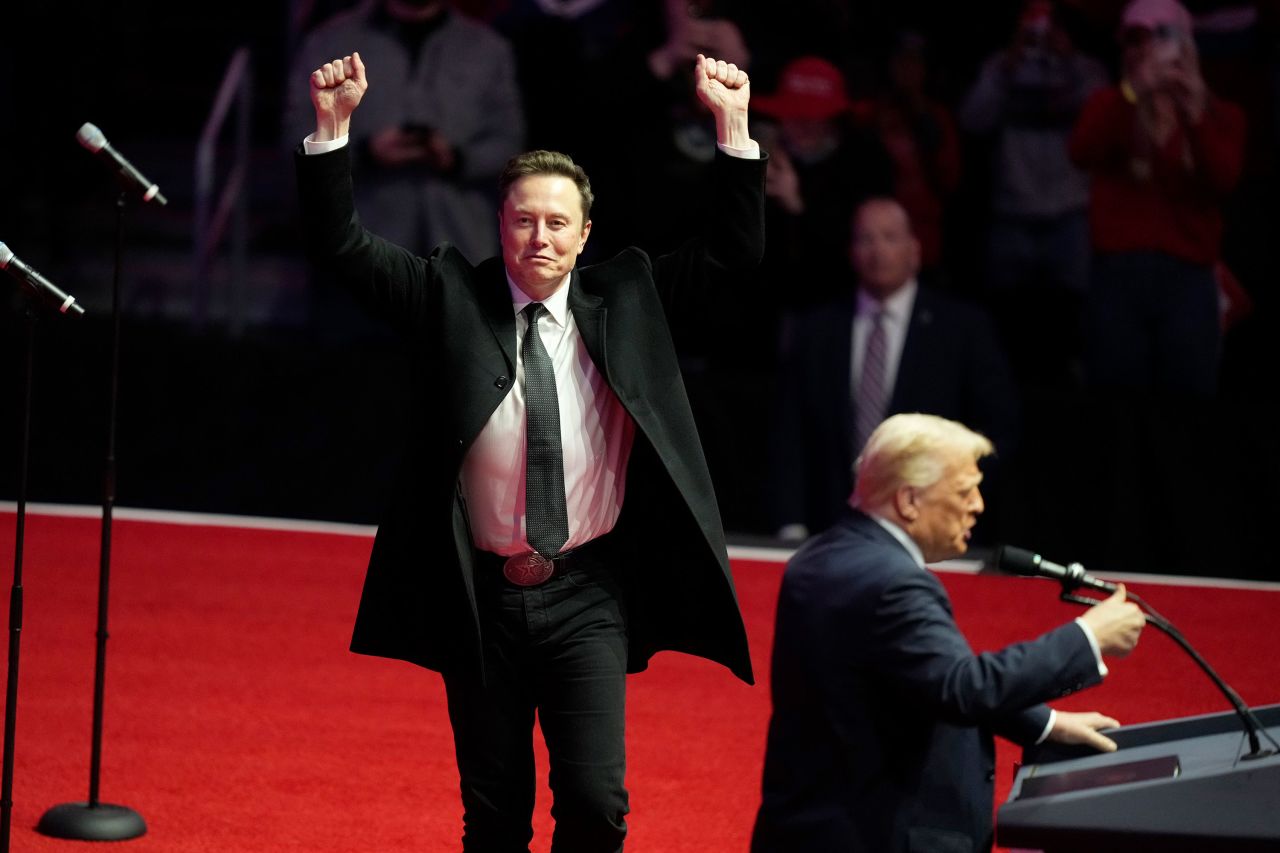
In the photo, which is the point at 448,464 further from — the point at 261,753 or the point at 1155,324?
the point at 1155,324

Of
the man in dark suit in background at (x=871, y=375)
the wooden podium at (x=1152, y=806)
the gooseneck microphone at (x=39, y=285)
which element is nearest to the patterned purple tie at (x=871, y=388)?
the man in dark suit in background at (x=871, y=375)

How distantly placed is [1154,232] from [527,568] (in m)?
4.78

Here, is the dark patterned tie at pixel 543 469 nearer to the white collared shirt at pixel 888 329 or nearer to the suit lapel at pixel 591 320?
the suit lapel at pixel 591 320

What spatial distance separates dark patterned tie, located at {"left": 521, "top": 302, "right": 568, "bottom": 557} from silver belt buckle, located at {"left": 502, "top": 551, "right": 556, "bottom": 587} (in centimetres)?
2

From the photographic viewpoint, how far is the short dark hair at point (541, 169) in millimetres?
3400

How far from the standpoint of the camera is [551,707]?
3443 mm

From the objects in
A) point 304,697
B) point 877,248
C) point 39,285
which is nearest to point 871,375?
point 877,248

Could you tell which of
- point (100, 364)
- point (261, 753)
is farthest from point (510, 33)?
point (261, 753)

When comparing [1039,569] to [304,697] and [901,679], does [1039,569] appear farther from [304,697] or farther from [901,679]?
[304,697]

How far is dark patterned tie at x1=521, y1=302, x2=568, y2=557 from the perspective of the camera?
3.38 m

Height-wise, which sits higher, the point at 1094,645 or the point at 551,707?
the point at 1094,645

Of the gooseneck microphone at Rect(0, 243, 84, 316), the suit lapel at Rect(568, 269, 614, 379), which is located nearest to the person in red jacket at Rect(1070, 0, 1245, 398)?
the suit lapel at Rect(568, 269, 614, 379)

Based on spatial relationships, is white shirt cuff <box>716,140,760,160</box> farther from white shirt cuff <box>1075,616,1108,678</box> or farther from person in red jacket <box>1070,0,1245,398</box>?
person in red jacket <box>1070,0,1245,398</box>

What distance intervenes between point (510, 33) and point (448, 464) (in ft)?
19.3
